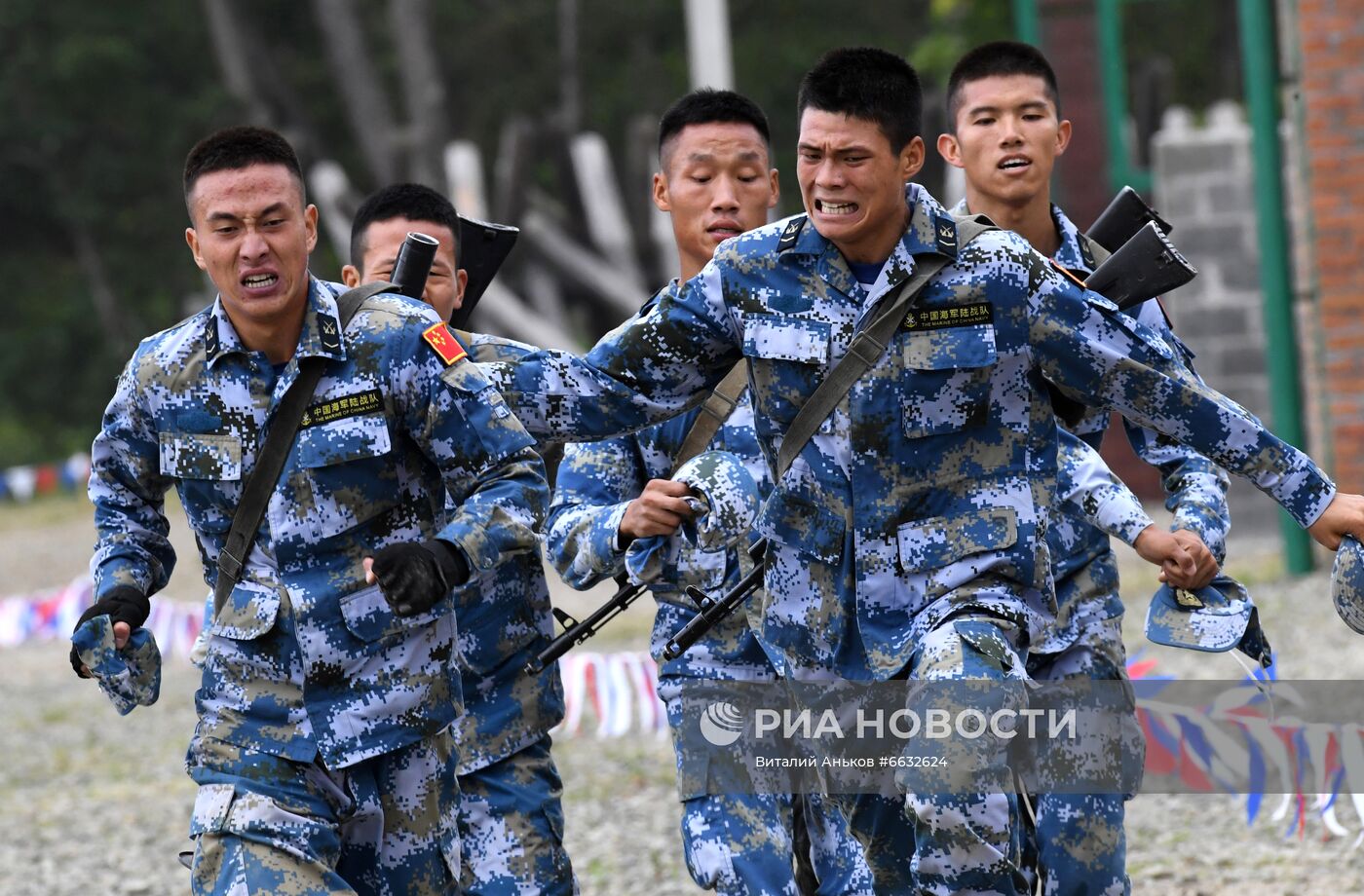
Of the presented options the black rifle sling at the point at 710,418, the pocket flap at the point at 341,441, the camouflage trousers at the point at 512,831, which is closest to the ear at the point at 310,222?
the pocket flap at the point at 341,441

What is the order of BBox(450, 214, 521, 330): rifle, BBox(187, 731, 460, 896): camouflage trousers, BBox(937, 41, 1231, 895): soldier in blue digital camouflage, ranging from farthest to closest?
1. BBox(450, 214, 521, 330): rifle
2. BBox(937, 41, 1231, 895): soldier in blue digital camouflage
3. BBox(187, 731, 460, 896): camouflage trousers

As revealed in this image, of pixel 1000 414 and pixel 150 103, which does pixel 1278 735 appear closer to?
pixel 1000 414

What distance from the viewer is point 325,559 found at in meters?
4.87

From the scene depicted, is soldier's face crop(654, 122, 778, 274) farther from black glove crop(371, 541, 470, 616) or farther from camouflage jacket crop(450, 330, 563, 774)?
black glove crop(371, 541, 470, 616)

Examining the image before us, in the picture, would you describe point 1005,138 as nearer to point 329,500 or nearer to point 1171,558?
point 1171,558

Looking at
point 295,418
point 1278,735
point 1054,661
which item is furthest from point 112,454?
point 1278,735

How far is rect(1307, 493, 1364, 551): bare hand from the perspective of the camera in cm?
486

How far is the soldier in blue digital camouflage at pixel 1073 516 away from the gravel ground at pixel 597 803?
1900 mm

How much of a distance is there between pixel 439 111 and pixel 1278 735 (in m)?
27.8

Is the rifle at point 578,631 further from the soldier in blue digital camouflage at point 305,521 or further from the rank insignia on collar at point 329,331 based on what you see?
the rank insignia on collar at point 329,331

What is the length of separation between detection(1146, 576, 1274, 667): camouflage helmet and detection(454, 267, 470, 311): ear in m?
2.29

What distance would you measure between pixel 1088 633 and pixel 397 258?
224 centimetres

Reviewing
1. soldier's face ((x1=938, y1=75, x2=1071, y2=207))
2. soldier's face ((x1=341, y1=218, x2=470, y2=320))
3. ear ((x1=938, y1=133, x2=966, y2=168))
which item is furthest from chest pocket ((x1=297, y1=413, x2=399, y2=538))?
ear ((x1=938, y1=133, x2=966, y2=168))

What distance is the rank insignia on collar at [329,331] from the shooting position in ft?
16.1
